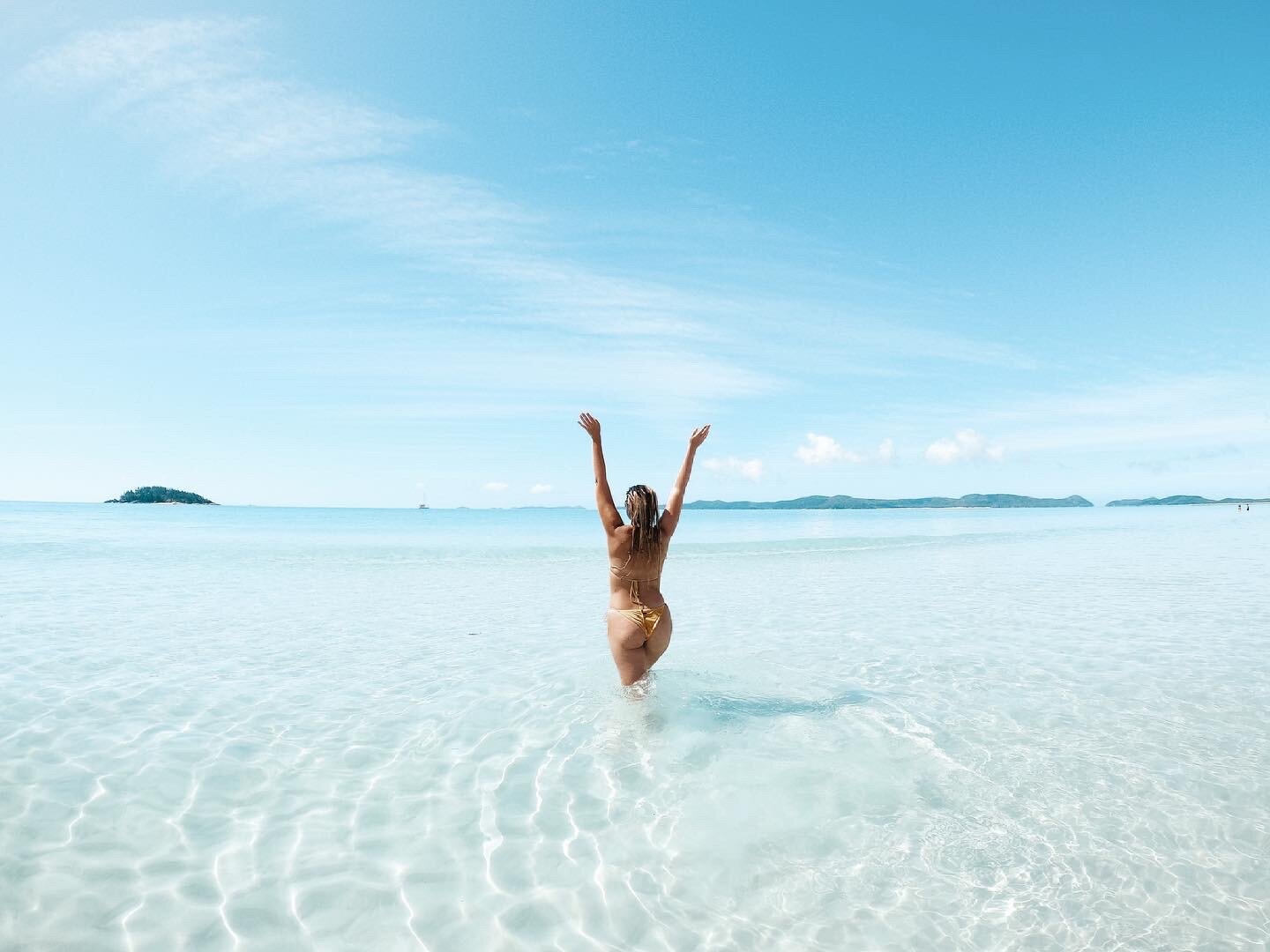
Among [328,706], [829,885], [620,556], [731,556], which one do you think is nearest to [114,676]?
[328,706]

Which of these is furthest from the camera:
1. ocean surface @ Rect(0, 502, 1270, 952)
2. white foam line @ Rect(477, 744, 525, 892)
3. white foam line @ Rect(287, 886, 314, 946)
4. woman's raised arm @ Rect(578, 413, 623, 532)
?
woman's raised arm @ Rect(578, 413, 623, 532)

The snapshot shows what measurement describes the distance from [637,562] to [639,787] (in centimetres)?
221

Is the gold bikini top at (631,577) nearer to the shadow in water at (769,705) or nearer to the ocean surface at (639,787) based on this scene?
the ocean surface at (639,787)

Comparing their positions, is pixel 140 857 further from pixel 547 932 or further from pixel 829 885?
pixel 829 885

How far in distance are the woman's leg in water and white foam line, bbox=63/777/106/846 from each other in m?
4.35

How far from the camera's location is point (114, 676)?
848cm

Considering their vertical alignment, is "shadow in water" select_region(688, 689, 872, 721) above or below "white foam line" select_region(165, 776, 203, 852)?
above

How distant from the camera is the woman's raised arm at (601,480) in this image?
22.0ft

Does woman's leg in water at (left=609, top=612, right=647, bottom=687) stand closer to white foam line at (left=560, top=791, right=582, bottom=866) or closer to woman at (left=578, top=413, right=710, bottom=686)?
woman at (left=578, top=413, right=710, bottom=686)

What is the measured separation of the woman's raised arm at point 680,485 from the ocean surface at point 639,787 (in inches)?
75.9

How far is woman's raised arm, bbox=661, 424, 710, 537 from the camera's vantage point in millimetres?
7004

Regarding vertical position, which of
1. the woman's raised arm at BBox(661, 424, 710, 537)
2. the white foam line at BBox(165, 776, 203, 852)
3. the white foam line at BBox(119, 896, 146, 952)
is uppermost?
the woman's raised arm at BBox(661, 424, 710, 537)

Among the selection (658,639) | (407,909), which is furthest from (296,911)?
(658,639)

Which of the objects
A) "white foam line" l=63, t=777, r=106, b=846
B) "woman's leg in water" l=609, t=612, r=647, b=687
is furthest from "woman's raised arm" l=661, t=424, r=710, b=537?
"white foam line" l=63, t=777, r=106, b=846
